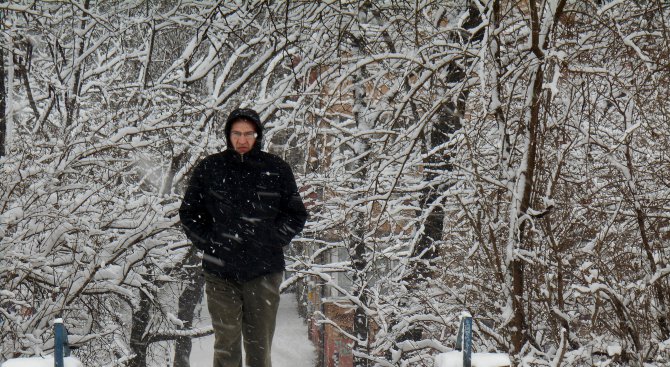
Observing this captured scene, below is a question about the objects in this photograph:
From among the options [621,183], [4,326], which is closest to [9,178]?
[4,326]

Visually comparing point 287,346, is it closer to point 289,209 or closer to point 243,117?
point 289,209

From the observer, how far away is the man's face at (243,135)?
4488mm

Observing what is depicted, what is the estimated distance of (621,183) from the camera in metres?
5.97

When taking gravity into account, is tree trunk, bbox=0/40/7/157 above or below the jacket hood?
above

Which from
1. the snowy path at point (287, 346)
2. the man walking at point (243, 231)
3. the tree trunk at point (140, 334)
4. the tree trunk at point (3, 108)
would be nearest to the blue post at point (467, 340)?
the man walking at point (243, 231)

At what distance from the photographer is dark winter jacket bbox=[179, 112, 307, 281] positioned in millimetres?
4418

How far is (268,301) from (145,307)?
9.87m

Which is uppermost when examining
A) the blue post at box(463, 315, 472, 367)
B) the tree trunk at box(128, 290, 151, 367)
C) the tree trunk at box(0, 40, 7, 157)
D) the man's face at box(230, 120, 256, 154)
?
the tree trunk at box(0, 40, 7, 157)

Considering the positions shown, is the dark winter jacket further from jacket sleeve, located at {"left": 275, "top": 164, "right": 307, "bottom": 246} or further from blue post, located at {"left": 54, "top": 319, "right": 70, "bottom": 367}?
blue post, located at {"left": 54, "top": 319, "right": 70, "bottom": 367}

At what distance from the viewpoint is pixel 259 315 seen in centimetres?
449

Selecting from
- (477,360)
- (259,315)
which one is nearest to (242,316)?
(259,315)

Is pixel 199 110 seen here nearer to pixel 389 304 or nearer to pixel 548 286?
pixel 389 304

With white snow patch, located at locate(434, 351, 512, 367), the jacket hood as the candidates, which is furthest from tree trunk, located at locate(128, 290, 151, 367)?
white snow patch, located at locate(434, 351, 512, 367)

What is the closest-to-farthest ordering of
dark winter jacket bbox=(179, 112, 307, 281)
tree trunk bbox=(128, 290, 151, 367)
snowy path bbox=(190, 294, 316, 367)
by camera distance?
dark winter jacket bbox=(179, 112, 307, 281)
tree trunk bbox=(128, 290, 151, 367)
snowy path bbox=(190, 294, 316, 367)
